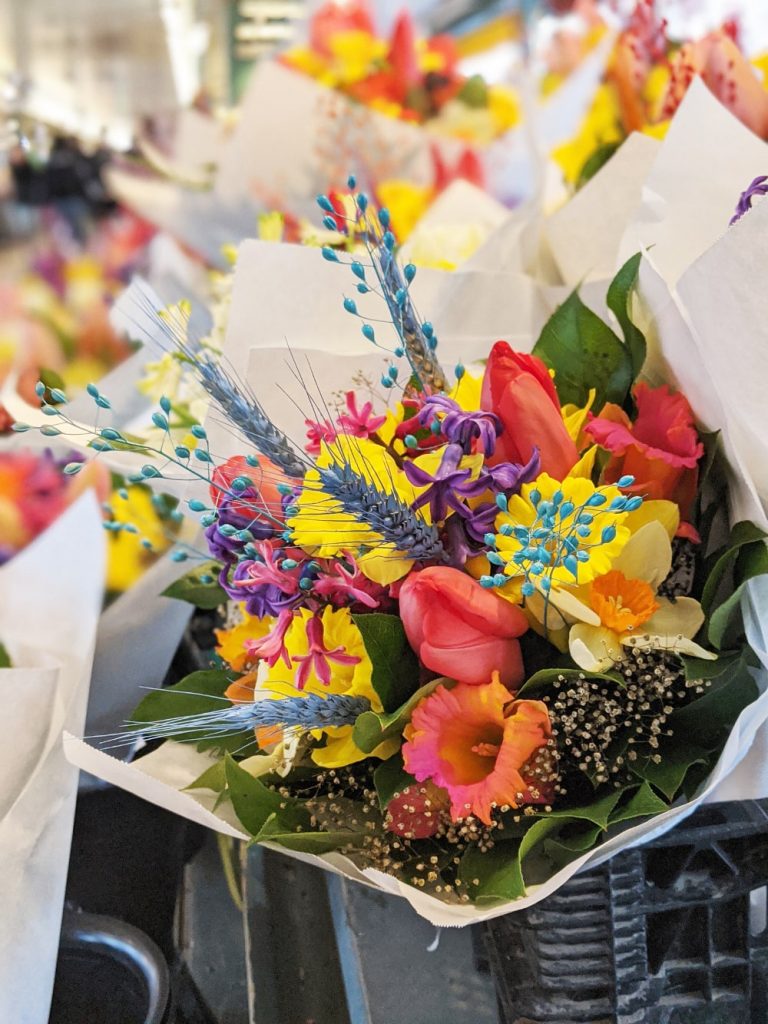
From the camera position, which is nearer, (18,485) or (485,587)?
(485,587)

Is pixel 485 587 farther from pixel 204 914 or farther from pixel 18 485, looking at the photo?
pixel 18 485

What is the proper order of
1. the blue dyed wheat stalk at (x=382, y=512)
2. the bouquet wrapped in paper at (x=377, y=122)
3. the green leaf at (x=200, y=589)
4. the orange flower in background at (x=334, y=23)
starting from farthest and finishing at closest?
the orange flower in background at (x=334, y=23) → the bouquet wrapped in paper at (x=377, y=122) → the green leaf at (x=200, y=589) → the blue dyed wheat stalk at (x=382, y=512)

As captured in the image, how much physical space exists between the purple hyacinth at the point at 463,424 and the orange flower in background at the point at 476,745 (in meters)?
0.11

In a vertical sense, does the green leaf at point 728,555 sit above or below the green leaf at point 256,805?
above

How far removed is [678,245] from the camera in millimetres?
572

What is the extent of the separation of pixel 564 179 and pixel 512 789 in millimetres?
751

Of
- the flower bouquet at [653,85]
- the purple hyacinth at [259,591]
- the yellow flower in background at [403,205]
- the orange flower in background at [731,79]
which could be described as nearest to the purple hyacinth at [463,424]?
the purple hyacinth at [259,591]

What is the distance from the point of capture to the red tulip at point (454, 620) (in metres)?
0.46

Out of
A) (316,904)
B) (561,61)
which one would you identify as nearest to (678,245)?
(316,904)

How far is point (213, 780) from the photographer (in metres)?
0.53

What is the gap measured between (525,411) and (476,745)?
0.16 meters

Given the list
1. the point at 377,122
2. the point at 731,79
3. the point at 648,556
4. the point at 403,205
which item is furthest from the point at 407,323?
the point at 377,122

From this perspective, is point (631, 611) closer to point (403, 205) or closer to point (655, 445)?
point (655, 445)

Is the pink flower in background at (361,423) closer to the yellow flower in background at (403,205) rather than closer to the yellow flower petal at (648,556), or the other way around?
the yellow flower petal at (648,556)
